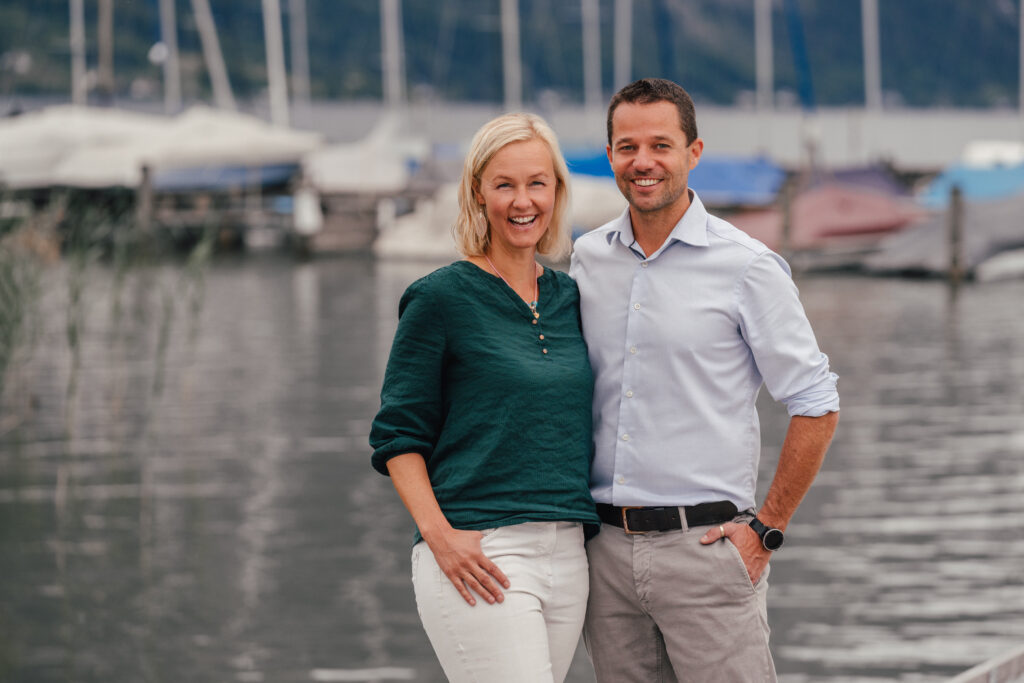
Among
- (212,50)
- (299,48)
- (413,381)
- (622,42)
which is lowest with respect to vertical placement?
(413,381)

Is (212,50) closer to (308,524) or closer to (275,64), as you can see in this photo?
(275,64)

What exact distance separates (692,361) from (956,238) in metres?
26.0

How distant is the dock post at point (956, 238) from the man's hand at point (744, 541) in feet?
82.5

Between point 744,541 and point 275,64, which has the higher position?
point 275,64

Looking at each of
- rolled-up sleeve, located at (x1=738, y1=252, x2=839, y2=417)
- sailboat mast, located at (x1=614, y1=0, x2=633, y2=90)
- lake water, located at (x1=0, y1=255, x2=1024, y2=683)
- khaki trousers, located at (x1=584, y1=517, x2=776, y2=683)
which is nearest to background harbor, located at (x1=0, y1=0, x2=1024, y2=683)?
lake water, located at (x1=0, y1=255, x2=1024, y2=683)

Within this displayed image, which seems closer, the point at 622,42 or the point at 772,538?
the point at 772,538

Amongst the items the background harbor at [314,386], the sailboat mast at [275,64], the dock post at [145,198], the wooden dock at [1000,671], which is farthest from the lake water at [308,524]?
the sailboat mast at [275,64]

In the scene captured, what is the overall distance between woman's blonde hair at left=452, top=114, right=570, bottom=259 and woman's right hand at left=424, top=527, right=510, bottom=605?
65 cm

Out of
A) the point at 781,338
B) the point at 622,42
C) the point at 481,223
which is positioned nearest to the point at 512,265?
the point at 481,223

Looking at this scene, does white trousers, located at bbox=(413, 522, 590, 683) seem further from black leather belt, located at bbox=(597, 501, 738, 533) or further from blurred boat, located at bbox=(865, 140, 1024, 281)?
blurred boat, located at bbox=(865, 140, 1024, 281)

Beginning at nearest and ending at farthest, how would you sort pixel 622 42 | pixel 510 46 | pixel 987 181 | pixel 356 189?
pixel 987 181
pixel 356 189
pixel 510 46
pixel 622 42

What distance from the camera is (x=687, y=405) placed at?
10.9 ft

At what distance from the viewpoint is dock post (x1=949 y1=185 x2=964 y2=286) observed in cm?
2731

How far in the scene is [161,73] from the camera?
68.0 metres
